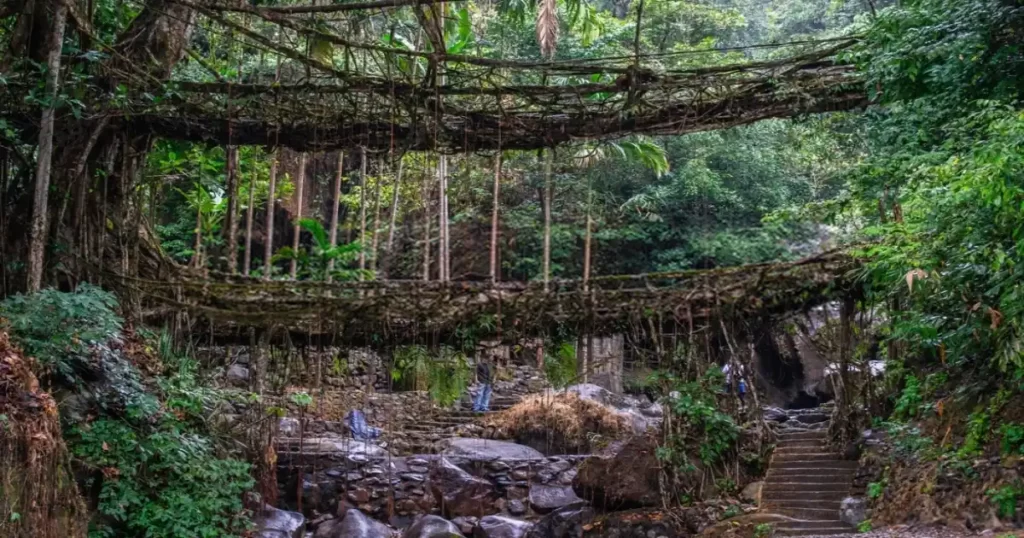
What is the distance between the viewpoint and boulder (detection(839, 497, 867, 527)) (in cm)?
1046

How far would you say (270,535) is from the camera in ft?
36.7

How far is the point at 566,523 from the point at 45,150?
321 inches

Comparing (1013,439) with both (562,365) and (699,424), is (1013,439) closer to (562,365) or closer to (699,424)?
(699,424)

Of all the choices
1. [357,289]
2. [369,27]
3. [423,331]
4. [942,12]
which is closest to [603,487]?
[423,331]

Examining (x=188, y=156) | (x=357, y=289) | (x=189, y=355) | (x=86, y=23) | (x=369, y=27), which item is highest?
(x=369, y=27)

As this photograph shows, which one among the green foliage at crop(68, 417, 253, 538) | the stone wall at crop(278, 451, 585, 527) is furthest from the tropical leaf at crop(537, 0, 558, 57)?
the green foliage at crop(68, 417, 253, 538)

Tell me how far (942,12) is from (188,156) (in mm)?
9930

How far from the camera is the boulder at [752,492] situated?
1186cm

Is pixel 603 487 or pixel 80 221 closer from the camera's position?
pixel 80 221

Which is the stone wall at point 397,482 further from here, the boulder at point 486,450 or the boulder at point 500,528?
the boulder at point 500,528

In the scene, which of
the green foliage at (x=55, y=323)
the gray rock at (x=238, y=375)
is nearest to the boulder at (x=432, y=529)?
the gray rock at (x=238, y=375)

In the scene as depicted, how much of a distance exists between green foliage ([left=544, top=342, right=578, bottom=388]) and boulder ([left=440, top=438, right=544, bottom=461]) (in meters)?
3.69

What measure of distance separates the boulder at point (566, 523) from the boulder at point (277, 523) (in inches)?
130

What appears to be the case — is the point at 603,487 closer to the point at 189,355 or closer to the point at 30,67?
the point at 189,355
